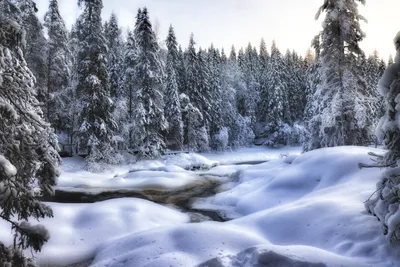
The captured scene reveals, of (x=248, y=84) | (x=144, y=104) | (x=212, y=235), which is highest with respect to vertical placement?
(x=248, y=84)

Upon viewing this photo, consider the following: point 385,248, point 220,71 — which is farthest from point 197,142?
point 385,248

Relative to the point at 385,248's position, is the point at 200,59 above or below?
above

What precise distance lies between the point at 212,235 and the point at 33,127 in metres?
4.52

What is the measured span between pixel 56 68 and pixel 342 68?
23.9 meters

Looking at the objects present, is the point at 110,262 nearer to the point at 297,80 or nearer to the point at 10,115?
the point at 10,115

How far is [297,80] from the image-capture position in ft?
196

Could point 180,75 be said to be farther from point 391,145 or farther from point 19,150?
point 19,150

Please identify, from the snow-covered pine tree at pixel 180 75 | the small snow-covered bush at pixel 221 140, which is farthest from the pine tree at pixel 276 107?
the snow-covered pine tree at pixel 180 75

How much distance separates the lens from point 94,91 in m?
26.8

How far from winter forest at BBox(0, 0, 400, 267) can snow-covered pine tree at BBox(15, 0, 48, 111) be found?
106 mm

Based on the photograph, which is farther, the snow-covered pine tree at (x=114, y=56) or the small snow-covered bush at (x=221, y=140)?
the small snow-covered bush at (x=221, y=140)

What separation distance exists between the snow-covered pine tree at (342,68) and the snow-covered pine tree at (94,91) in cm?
1687

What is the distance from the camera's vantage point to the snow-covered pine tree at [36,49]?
2753 centimetres

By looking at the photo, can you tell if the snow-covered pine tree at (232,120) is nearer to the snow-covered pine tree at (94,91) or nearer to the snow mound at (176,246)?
the snow-covered pine tree at (94,91)
